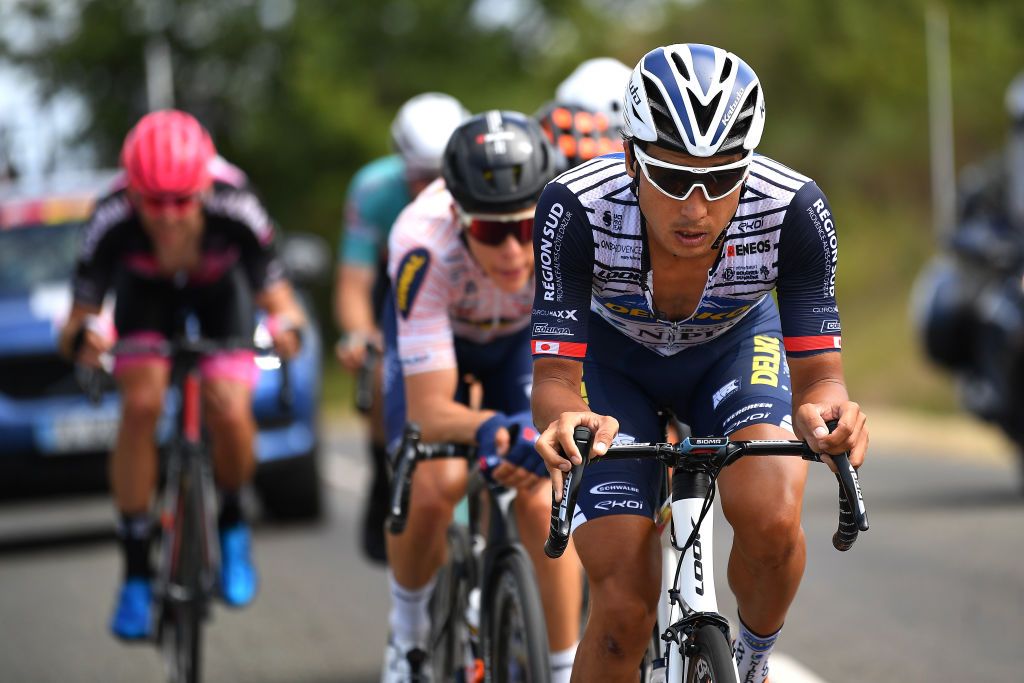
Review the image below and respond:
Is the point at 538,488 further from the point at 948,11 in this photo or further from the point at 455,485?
the point at 948,11

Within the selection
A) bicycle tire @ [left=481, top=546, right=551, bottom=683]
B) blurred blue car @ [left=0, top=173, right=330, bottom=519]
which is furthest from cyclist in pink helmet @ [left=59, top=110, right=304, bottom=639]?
blurred blue car @ [left=0, top=173, right=330, bottom=519]

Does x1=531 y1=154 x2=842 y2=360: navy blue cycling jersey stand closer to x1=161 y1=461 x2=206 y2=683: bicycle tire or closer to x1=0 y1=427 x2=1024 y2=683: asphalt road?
x1=0 y1=427 x2=1024 y2=683: asphalt road

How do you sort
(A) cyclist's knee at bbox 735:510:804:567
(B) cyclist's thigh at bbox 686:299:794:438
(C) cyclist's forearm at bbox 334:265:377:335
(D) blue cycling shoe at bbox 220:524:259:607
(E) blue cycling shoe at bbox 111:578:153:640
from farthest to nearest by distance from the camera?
(C) cyclist's forearm at bbox 334:265:377:335 < (D) blue cycling shoe at bbox 220:524:259:607 < (E) blue cycling shoe at bbox 111:578:153:640 < (B) cyclist's thigh at bbox 686:299:794:438 < (A) cyclist's knee at bbox 735:510:804:567

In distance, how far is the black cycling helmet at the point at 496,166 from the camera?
5.36 metres

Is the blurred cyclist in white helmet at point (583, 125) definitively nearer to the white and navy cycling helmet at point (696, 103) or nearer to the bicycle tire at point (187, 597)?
the white and navy cycling helmet at point (696, 103)

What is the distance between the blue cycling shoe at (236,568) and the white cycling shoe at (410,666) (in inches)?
65.9

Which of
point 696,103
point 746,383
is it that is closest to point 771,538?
point 746,383

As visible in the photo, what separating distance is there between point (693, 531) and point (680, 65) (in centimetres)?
110

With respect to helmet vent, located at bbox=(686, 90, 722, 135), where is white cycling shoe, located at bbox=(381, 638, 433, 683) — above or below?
below

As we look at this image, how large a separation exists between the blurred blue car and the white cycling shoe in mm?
5221

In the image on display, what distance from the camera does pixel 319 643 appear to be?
327 inches

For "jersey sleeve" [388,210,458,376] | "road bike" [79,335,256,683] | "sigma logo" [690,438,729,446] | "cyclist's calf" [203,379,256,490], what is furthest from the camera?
"cyclist's calf" [203,379,256,490]

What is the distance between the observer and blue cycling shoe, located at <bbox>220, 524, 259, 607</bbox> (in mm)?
7402

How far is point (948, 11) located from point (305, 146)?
1396cm
